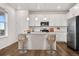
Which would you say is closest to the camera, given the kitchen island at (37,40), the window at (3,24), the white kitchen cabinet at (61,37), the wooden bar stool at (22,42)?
the wooden bar stool at (22,42)

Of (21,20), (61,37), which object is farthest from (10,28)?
(61,37)

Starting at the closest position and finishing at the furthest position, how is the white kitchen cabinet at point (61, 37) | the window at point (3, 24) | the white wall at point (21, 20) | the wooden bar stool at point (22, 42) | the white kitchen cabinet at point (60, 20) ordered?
the wooden bar stool at point (22, 42) → the window at point (3, 24) → the white wall at point (21, 20) → the white kitchen cabinet at point (61, 37) → the white kitchen cabinet at point (60, 20)

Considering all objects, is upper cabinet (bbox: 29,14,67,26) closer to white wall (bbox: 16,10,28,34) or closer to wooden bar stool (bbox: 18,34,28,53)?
white wall (bbox: 16,10,28,34)

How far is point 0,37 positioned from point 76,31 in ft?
11.4

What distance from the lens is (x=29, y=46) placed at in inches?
253

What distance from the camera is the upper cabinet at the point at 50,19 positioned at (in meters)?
10.1

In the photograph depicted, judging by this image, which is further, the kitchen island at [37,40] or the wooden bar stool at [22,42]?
the kitchen island at [37,40]

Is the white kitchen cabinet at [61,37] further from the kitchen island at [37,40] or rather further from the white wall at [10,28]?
the white wall at [10,28]

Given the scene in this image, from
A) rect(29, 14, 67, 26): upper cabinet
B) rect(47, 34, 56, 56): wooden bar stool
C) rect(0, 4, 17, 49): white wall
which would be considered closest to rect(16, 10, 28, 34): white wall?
rect(0, 4, 17, 49): white wall

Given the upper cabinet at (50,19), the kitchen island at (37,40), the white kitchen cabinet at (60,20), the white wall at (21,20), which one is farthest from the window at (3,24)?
the white kitchen cabinet at (60,20)

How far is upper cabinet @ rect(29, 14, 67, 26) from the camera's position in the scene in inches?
400

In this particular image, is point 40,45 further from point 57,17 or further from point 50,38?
point 57,17

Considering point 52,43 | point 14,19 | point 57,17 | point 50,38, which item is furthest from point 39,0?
point 57,17

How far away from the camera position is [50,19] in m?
10.2
